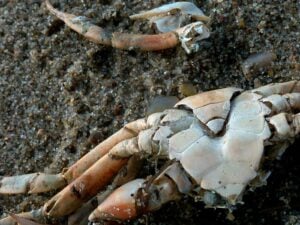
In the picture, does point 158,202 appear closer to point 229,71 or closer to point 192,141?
point 192,141

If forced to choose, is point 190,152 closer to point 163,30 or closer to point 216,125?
point 216,125

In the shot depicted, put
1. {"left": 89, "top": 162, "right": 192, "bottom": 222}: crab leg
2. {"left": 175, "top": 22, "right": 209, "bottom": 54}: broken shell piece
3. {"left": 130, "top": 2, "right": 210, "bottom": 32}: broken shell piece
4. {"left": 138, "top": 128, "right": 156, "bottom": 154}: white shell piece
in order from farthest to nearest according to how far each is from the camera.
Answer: {"left": 130, "top": 2, "right": 210, "bottom": 32}: broken shell piece, {"left": 175, "top": 22, "right": 209, "bottom": 54}: broken shell piece, {"left": 138, "top": 128, "right": 156, "bottom": 154}: white shell piece, {"left": 89, "top": 162, "right": 192, "bottom": 222}: crab leg

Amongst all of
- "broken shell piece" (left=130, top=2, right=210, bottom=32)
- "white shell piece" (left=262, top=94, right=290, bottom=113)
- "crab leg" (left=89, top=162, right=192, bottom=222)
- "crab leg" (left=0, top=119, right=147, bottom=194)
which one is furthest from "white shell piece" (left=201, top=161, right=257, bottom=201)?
"broken shell piece" (left=130, top=2, right=210, bottom=32)

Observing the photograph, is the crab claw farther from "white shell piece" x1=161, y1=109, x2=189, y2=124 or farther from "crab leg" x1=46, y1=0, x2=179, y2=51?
"crab leg" x1=46, y1=0, x2=179, y2=51

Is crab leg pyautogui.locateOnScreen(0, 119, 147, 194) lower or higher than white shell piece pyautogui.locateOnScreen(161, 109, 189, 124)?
lower

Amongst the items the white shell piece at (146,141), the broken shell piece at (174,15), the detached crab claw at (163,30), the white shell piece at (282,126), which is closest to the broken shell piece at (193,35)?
the detached crab claw at (163,30)

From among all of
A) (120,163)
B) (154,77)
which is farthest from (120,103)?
(120,163)

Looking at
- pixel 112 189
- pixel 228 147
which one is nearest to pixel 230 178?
pixel 228 147

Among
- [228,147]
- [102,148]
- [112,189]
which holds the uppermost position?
[228,147]
